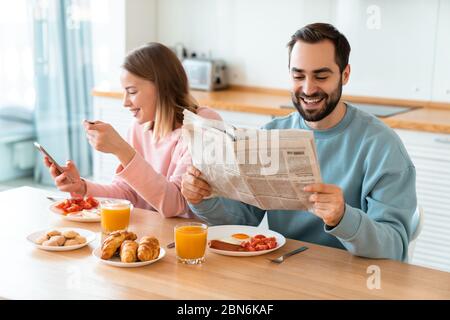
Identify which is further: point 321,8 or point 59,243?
point 321,8

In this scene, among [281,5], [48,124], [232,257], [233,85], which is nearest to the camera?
[232,257]

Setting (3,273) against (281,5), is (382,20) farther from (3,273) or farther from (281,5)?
(3,273)

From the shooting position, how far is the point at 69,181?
2189 millimetres

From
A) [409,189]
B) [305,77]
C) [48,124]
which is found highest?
[305,77]

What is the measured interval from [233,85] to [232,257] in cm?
264

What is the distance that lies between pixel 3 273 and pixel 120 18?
9.07 ft

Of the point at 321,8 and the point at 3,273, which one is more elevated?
the point at 321,8

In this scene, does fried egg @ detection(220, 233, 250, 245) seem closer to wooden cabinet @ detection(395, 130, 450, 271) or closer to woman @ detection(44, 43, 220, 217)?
woman @ detection(44, 43, 220, 217)

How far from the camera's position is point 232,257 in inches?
66.4

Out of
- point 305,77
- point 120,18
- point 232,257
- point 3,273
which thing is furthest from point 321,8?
point 3,273

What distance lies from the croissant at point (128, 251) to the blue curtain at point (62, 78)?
3.10m

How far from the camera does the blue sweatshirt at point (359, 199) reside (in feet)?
5.47
